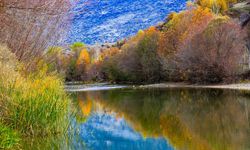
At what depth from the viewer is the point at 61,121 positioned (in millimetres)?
13781

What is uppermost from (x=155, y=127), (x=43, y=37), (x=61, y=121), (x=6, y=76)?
(x=43, y=37)

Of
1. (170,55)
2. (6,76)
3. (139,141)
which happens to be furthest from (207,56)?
(6,76)

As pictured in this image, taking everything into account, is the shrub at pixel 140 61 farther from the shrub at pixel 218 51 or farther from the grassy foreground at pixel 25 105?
the grassy foreground at pixel 25 105

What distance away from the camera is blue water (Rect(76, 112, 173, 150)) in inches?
570

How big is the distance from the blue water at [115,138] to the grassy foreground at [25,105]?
1.51 metres

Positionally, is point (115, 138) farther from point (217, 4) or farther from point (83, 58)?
point (83, 58)

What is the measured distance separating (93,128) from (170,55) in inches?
1917

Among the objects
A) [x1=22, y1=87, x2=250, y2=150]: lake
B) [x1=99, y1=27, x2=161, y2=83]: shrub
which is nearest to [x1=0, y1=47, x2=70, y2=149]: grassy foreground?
[x1=22, y1=87, x2=250, y2=150]: lake

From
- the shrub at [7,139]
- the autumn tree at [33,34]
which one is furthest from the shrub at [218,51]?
the shrub at [7,139]

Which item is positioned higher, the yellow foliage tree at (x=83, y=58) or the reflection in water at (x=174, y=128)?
the reflection in water at (x=174, y=128)

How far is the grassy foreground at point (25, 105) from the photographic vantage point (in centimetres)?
1255

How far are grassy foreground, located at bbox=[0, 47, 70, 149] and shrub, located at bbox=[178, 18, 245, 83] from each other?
41310 millimetres

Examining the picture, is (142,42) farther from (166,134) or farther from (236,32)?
(166,134)

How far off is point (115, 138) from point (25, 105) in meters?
5.07
